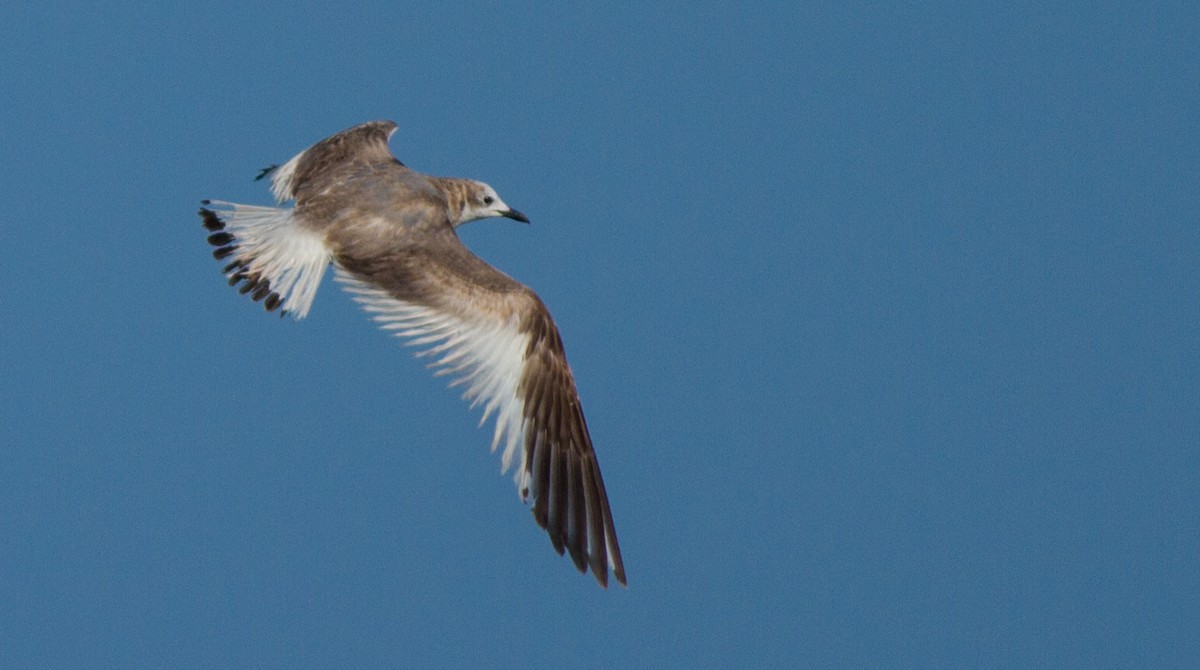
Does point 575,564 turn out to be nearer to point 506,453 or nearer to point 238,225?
point 506,453

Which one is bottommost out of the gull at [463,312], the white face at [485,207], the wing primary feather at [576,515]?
the wing primary feather at [576,515]

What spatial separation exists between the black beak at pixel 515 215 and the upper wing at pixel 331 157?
0.53 m

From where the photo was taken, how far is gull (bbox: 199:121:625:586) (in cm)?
737

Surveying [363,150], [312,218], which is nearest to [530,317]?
[312,218]

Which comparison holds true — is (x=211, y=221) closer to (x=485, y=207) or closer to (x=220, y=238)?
(x=220, y=238)

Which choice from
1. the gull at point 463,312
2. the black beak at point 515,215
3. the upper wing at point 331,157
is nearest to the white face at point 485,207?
the black beak at point 515,215

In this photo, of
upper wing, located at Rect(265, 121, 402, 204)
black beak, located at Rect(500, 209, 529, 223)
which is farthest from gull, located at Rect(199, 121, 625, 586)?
black beak, located at Rect(500, 209, 529, 223)

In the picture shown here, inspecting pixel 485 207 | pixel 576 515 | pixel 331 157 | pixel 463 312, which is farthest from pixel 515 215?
pixel 576 515

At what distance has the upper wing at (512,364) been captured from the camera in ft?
24.1

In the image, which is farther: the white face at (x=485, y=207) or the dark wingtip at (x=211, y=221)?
the white face at (x=485, y=207)

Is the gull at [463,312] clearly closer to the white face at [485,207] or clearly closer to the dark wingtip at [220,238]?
the dark wingtip at [220,238]

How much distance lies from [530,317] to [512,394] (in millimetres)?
287

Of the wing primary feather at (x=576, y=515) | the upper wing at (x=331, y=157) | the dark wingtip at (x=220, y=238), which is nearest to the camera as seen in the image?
the wing primary feather at (x=576, y=515)

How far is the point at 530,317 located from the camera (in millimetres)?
7461
